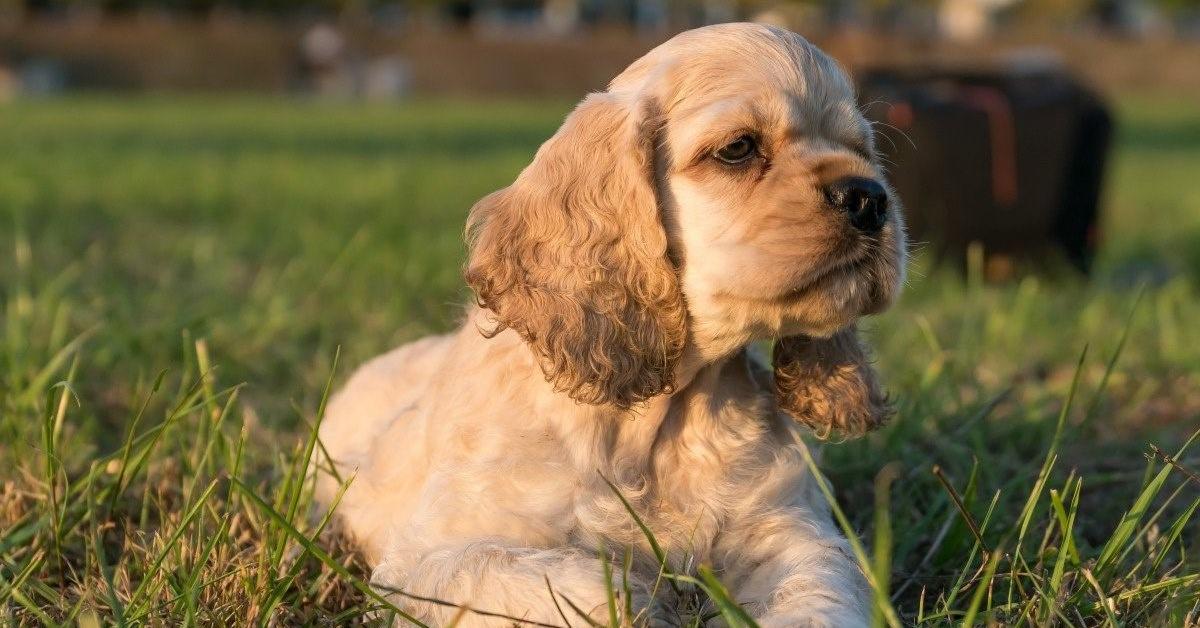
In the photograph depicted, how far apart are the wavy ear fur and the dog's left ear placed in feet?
1.28

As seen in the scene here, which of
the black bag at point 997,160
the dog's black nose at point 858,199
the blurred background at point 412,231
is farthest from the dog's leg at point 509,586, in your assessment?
the black bag at point 997,160

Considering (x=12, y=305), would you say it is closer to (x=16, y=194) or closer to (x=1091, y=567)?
(x=1091, y=567)

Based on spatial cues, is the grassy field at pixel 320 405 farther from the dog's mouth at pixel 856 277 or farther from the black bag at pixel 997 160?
the dog's mouth at pixel 856 277

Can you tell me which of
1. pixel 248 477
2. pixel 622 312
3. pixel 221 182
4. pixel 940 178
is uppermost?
pixel 622 312

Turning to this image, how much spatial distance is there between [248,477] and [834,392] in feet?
5.65

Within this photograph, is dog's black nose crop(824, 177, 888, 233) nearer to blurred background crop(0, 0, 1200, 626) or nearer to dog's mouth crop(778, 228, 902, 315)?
dog's mouth crop(778, 228, 902, 315)

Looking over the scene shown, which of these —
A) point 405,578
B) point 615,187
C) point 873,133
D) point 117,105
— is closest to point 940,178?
point 873,133

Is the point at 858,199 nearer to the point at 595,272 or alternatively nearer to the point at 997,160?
the point at 595,272

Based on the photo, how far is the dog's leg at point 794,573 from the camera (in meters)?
2.67

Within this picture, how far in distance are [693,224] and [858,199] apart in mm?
395

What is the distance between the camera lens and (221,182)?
39.7ft

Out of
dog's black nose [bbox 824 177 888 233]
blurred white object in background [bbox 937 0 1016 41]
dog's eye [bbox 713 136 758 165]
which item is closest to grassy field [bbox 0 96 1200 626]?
dog's black nose [bbox 824 177 888 233]

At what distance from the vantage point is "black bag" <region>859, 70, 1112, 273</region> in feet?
25.5

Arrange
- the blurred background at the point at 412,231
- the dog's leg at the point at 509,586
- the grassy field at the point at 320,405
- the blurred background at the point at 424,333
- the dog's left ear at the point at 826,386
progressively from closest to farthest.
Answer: the dog's leg at the point at 509,586
the grassy field at the point at 320,405
the blurred background at the point at 424,333
the dog's left ear at the point at 826,386
the blurred background at the point at 412,231
